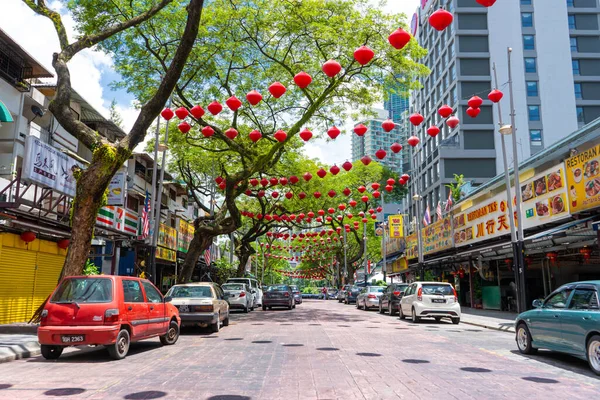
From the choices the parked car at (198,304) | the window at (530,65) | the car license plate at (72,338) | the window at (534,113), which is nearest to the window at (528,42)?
the window at (530,65)

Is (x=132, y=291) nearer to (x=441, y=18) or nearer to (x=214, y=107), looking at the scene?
(x=214, y=107)

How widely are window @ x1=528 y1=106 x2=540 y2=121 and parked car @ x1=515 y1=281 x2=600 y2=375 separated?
4876cm

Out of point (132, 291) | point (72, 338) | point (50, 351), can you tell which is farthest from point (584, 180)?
point (50, 351)

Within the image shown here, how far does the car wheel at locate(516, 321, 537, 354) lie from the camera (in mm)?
10156

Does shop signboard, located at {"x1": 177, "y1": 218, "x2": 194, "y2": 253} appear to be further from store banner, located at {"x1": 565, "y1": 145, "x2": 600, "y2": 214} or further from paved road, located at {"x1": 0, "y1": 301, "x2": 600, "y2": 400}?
store banner, located at {"x1": 565, "y1": 145, "x2": 600, "y2": 214}

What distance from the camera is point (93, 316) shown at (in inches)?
357

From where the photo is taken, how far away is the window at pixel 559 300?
9188 millimetres

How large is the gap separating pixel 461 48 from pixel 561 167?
135 feet

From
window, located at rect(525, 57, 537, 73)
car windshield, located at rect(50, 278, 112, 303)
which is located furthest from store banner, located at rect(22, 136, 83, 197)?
window, located at rect(525, 57, 537, 73)

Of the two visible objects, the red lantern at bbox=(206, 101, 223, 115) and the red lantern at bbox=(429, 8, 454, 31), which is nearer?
the red lantern at bbox=(429, 8, 454, 31)

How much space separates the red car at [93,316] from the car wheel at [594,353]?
335 inches

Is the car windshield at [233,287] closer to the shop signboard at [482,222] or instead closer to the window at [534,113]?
the shop signboard at [482,222]

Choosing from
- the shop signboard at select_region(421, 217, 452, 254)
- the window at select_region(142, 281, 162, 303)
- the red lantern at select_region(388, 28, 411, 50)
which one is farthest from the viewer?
the shop signboard at select_region(421, 217, 452, 254)

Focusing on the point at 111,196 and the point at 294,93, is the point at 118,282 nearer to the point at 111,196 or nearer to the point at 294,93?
the point at 111,196
